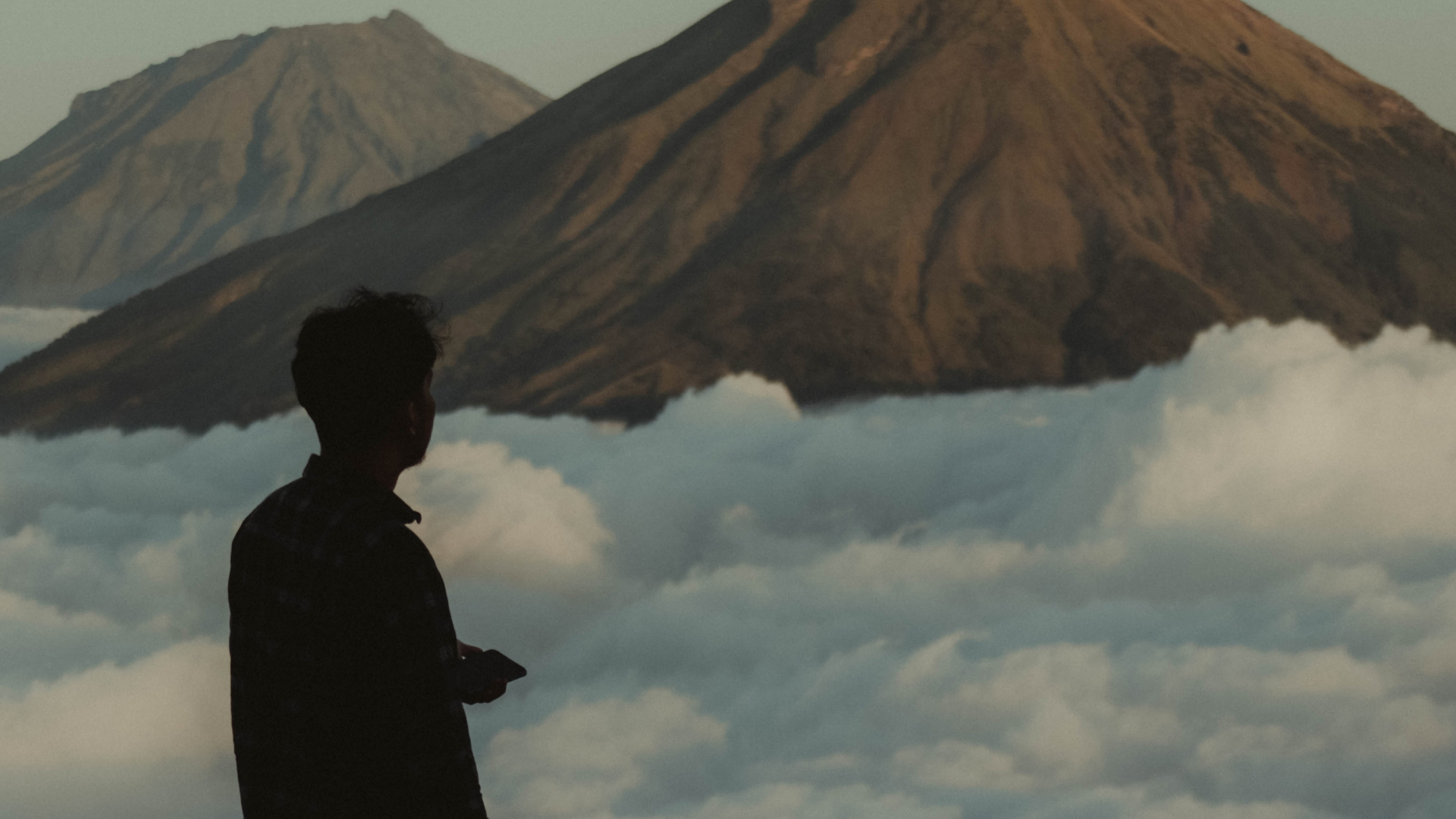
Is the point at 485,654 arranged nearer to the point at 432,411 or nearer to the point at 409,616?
the point at 409,616

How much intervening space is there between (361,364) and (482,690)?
97 centimetres

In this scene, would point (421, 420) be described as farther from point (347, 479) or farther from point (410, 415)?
point (347, 479)

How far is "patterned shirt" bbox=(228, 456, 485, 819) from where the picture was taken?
4.55 metres

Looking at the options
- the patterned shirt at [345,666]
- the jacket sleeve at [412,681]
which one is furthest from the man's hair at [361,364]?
the jacket sleeve at [412,681]

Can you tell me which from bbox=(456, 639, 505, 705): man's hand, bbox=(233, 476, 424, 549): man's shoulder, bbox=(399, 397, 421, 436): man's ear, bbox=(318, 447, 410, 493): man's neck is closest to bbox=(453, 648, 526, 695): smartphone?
bbox=(456, 639, 505, 705): man's hand

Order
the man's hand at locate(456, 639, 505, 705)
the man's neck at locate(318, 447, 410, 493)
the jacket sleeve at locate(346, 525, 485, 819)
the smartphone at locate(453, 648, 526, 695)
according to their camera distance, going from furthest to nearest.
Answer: the man's neck at locate(318, 447, 410, 493) < the man's hand at locate(456, 639, 505, 705) < the smartphone at locate(453, 648, 526, 695) < the jacket sleeve at locate(346, 525, 485, 819)

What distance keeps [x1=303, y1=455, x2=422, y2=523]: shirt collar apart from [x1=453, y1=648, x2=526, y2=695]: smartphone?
1.37ft

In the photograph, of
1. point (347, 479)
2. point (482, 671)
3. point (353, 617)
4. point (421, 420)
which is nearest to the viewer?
point (353, 617)

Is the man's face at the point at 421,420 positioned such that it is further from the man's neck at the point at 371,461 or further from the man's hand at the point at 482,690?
the man's hand at the point at 482,690

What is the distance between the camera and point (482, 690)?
4.80 meters

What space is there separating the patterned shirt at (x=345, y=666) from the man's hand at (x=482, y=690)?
A: 0.09 meters

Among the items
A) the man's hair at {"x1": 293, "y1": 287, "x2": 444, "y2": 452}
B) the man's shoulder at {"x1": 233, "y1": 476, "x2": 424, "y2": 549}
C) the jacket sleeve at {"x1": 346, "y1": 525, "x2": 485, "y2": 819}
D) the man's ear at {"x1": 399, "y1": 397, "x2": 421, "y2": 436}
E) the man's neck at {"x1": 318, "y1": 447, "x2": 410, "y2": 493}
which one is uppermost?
the man's hair at {"x1": 293, "y1": 287, "x2": 444, "y2": 452}

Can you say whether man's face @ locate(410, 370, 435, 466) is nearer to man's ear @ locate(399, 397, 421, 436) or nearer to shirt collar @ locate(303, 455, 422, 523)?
man's ear @ locate(399, 397, 421, 436)

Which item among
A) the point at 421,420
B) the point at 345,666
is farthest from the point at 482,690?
the point at 421,420
